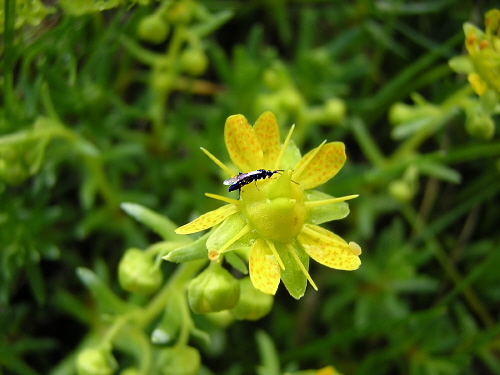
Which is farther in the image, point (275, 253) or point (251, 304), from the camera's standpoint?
point (251, 304)

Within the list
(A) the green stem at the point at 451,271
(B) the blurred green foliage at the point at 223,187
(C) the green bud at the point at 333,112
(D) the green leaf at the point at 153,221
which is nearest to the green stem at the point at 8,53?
(B) the blurred green foliage at the point at 223,187

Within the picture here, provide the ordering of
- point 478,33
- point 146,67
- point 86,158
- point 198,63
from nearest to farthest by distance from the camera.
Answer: point 478,33 < point 86,158 < point 198,63 < point 146,67

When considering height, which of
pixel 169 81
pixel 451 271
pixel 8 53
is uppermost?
pixel 8 53

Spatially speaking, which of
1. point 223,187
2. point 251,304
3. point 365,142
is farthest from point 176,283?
point 365,142

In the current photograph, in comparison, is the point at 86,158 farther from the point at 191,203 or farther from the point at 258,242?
the point at 258,242

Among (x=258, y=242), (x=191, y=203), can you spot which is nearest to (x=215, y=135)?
(x=191, y=203)

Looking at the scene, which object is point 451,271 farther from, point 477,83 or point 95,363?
point 95,363
